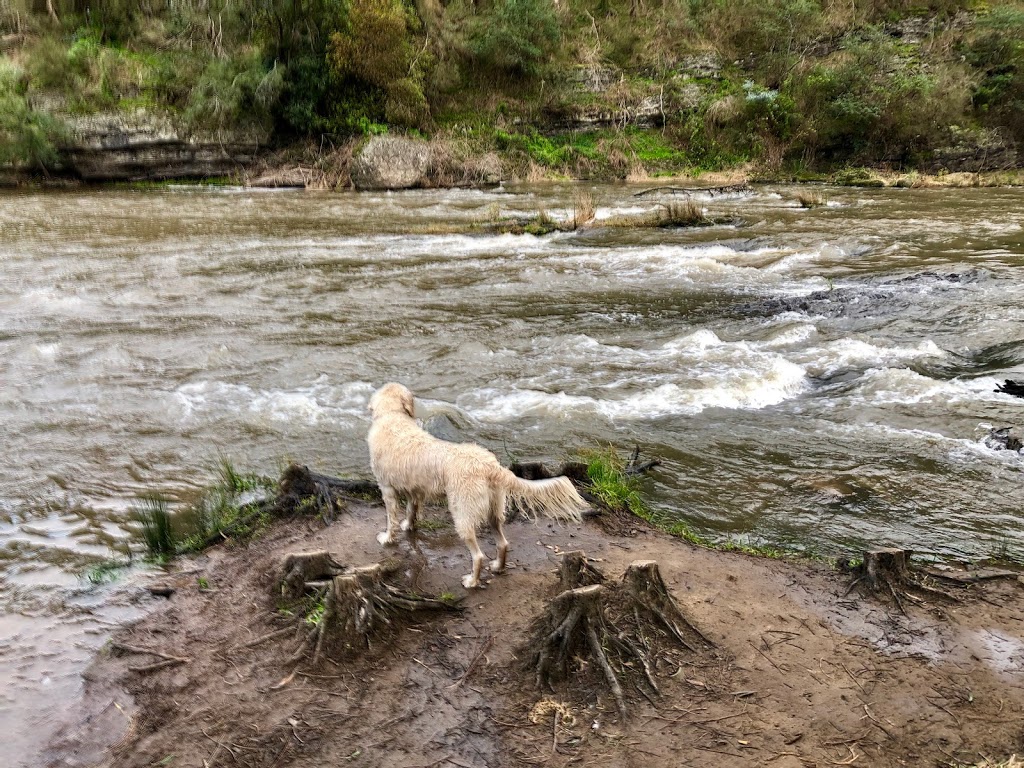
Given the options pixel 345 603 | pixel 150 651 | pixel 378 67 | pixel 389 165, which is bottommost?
pixel 150 651

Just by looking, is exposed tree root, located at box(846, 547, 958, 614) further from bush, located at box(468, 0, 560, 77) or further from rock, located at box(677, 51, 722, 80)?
rock, located at box(677, 51, 722, 80)

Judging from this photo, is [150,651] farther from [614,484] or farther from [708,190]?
[708,190]

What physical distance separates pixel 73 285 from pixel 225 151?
2420 cm

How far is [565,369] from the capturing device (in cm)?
923

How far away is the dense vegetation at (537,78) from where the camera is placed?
33.9 m

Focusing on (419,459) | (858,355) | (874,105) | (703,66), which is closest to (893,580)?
(419,459)

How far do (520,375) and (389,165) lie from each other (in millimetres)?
26167

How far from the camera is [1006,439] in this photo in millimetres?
6707

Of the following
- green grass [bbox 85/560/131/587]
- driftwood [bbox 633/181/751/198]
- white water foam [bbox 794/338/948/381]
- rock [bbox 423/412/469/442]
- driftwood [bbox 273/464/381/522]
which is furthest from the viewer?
driftwood [bbox 633/181/751/198]

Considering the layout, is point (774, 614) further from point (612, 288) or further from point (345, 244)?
point (345, 244)

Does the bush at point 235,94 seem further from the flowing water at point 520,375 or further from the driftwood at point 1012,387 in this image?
the driftwood at point 1012,387

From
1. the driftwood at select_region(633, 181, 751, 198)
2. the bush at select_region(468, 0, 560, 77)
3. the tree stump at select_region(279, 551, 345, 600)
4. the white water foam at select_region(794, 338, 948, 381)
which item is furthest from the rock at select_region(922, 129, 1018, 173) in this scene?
the tree stump at select_region(279, 551, 345, 600)

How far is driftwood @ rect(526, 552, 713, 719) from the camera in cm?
351

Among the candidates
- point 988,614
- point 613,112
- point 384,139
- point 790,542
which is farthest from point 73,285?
point 613,112
